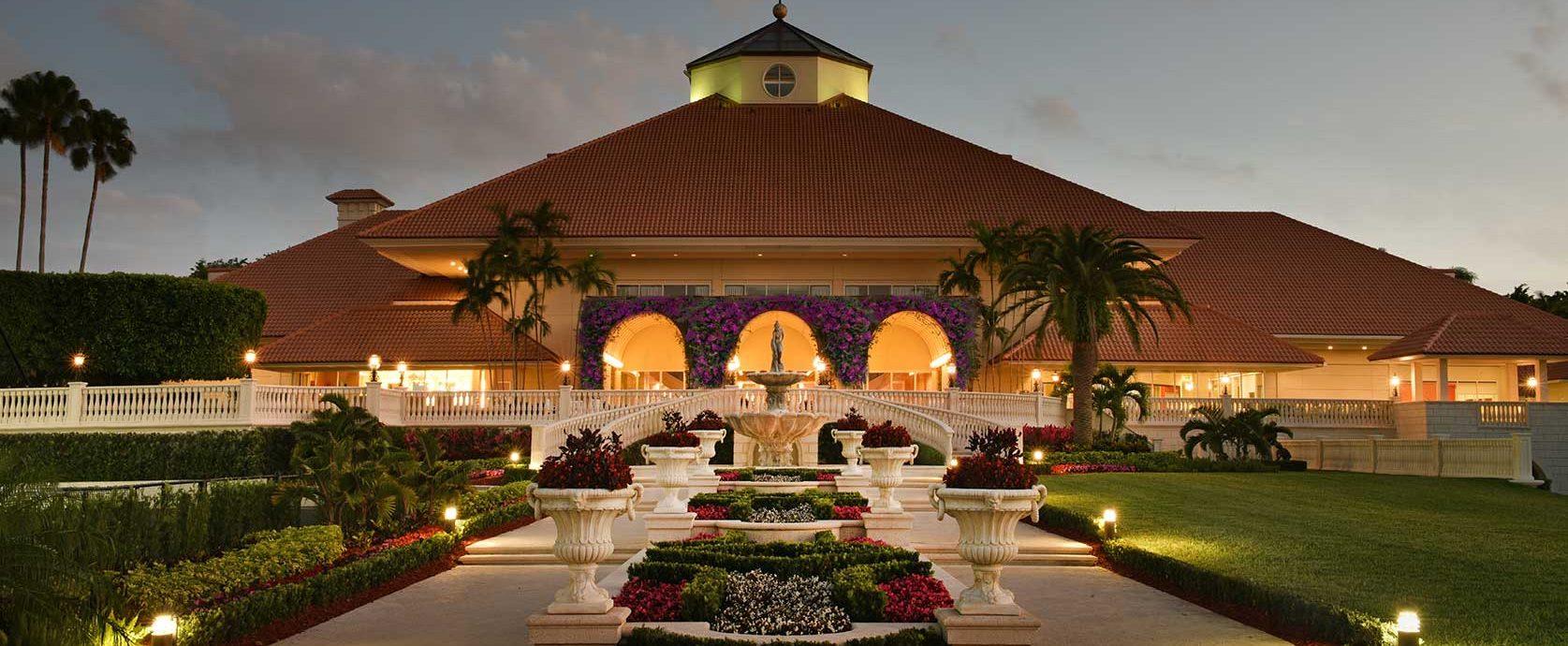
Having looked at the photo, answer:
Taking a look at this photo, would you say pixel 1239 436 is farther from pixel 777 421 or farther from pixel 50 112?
pixel 50 112

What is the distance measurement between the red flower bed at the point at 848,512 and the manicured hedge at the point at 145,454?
18545mm

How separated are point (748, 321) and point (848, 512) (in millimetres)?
27411

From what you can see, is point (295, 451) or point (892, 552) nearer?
point (892, 552)

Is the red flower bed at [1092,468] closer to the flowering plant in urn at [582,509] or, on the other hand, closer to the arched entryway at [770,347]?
the arched entryway at [770,347]

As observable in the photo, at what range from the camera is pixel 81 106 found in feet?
175

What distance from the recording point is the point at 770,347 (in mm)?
47312

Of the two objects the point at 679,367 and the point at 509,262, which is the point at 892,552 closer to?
the point at 509,262

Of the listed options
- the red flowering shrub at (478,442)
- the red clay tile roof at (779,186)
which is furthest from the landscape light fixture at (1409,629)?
the red clay tile roof at (779,186)

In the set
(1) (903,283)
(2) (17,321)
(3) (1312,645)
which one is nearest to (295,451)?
(3) (1312,645)

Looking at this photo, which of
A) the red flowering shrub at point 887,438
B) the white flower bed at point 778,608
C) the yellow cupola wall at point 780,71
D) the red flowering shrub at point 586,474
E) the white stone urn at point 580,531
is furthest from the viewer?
the yellow cupola wall at point 780,71

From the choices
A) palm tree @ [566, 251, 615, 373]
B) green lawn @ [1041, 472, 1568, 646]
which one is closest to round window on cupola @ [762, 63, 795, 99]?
palm tree @ [566, 251, 615, 373]

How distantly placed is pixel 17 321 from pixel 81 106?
2202cm

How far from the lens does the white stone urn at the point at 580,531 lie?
36.3 feet

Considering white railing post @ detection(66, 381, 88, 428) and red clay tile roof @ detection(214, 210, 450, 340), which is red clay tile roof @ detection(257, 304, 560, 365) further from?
white railing post @ detection(66, 381, 88, 428)
